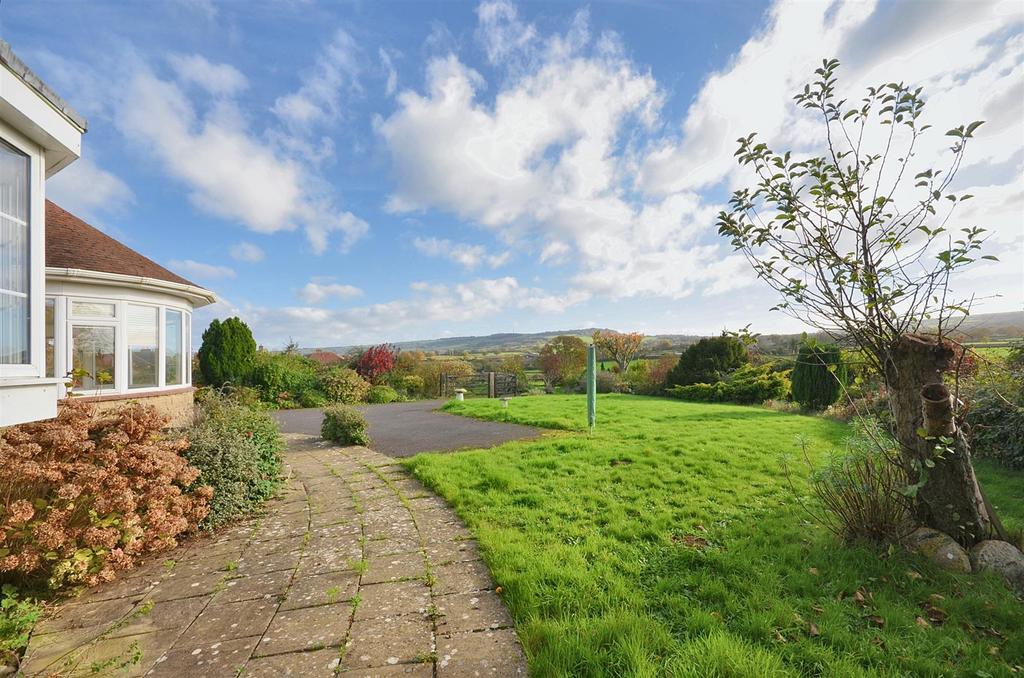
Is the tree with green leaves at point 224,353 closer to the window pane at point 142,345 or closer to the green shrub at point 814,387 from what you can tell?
the window pane at point 142,345

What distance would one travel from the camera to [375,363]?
66.1 feet

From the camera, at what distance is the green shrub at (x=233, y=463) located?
4367 millimetres

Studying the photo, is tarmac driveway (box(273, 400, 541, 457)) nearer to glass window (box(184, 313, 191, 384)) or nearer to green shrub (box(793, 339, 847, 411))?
glass window (box(184, 313, 191, 384))

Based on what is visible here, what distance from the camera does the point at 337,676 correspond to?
2.07 m

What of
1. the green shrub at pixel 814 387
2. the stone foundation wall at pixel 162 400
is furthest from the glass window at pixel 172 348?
the green shrub at pixel 814 387

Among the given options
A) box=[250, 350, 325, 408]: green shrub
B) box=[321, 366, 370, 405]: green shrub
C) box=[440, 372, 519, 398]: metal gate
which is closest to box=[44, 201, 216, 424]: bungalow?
box=[250, 350, 325, 408]: green shrub

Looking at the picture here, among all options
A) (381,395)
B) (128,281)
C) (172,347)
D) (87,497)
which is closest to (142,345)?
(172,347)

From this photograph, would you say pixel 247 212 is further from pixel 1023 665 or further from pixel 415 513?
pixel 1023 665

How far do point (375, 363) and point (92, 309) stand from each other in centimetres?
1217

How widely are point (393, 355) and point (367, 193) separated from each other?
9.71 metres

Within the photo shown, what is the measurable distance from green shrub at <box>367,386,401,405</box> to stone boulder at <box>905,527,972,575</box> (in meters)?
16.7

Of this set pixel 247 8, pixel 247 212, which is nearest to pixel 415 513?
pixel 247 8

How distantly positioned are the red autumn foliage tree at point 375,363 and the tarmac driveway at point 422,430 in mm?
5970

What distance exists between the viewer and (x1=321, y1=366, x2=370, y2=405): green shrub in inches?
671
